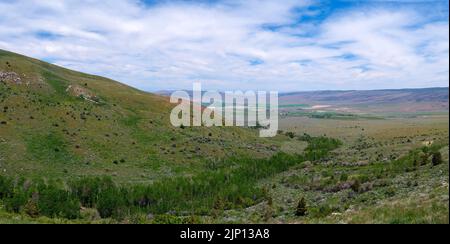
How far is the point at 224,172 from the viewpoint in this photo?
219 feet

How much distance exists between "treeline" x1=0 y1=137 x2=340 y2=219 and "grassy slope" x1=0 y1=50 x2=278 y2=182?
6937 millimetres

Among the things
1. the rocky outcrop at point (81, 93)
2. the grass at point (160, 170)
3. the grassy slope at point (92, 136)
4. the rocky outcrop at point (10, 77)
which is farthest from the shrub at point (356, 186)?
the rocky outcrop at point (10, 77)

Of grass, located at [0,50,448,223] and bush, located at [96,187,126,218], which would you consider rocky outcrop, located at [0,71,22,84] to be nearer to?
grass, located at [0,50,448,223]

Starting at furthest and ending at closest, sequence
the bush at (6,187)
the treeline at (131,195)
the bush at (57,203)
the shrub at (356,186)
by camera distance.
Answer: the bush at (6,187), the treeline at (131,195), the bush at (57,203), the shrub at (356,186)

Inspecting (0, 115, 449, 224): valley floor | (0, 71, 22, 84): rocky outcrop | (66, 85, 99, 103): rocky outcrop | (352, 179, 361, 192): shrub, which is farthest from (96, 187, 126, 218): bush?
(0, 71, 22, 84): rocky outcrop

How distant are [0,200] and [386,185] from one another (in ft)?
131

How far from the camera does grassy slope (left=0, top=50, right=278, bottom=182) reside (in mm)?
62844

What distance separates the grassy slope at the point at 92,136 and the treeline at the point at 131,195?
694 cm

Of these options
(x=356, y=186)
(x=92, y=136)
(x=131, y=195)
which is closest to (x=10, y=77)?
(x=92, y=136)

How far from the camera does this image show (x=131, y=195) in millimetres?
50688

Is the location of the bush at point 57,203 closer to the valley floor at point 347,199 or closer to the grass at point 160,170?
the grass at point 160,170

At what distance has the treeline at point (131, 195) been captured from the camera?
1694 inches
